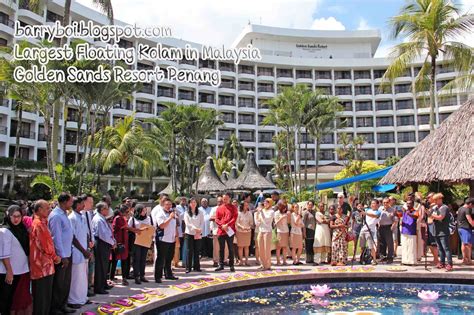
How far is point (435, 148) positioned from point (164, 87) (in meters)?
47.9

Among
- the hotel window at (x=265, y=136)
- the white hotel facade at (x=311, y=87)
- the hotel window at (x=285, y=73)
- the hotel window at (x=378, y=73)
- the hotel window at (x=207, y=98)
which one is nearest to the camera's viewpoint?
the white hotel facade at (x=311, y=87)

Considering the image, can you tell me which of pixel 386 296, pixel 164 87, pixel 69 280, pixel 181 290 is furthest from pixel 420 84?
pixel 164 87

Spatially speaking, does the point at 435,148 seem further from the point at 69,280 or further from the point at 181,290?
the point at 69,280

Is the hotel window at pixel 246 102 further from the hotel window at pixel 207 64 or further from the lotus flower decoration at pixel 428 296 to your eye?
the lotus flower decoration at pixel 428 296

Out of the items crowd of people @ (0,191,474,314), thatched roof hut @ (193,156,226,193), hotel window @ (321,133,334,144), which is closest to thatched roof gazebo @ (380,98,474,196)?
crowd of people @ (0,191,474,314)

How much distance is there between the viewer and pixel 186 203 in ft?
33.8

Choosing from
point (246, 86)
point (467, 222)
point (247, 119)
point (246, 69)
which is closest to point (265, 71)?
point (246, 69)

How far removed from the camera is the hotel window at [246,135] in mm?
61656

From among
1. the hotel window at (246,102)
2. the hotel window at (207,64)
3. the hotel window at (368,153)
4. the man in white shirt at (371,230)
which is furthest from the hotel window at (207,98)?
the man in white shirt at (371,230)

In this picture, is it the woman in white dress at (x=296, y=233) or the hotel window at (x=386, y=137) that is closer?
the woman in white dress at (x=296, y=233)

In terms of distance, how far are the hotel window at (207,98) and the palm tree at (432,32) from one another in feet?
137

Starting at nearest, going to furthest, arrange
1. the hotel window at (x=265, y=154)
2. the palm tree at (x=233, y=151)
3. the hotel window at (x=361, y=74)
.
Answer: the palm tree at (x=233, y=151) → the hotel window at (x=265, y=154) → the hotel window at (x=361, y=74)

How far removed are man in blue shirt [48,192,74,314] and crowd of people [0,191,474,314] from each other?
0.01 meters

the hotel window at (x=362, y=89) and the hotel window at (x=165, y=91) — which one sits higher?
the hotel window at (x=362, y=89)
